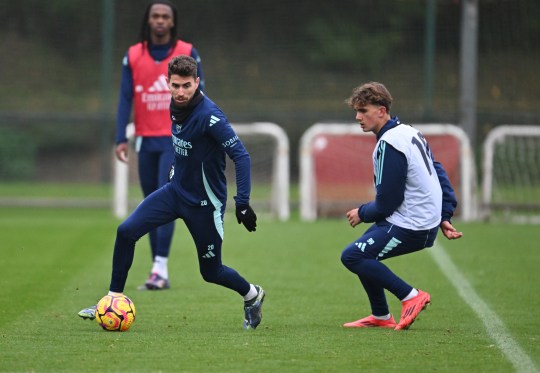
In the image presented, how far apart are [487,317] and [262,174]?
9.18 metres

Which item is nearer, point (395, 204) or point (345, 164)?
point (395, 204)

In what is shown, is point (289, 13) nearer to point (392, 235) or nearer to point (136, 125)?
point (136, 125)

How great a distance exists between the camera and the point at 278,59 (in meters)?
18.2

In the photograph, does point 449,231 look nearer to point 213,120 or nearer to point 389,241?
point 389,241

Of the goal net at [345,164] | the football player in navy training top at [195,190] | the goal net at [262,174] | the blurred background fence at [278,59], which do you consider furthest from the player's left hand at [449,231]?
the blurred background fence at [278,59]

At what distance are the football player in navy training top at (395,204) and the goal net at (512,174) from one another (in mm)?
9103

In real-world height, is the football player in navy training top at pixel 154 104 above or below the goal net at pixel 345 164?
above

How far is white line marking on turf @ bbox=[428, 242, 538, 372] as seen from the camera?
19.3 feet

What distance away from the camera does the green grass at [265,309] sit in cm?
581

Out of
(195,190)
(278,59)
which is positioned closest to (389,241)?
(195,190)

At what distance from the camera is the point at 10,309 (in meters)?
7.73

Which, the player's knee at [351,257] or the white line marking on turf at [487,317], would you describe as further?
the player's knee at [351,257]

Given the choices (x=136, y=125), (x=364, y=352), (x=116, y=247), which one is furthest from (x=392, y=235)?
(x=136, y=125)

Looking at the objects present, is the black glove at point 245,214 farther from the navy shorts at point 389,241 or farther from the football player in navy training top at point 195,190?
the navy shorts at point 389,241
